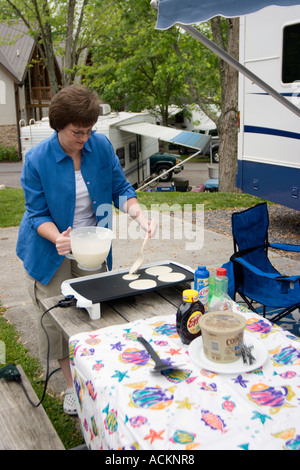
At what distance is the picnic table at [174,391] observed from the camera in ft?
4.11

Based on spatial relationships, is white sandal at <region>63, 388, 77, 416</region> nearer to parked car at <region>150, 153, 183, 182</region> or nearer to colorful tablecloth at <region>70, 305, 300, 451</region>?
colorful tablecloth at <region>70, 305, 300, 451</region>

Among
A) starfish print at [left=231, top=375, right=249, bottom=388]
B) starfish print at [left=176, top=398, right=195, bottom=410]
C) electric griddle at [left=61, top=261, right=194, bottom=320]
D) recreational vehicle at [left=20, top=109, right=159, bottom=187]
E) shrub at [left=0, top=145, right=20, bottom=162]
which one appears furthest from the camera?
shrub at [left=0, top=145, right=20, bottom=162]

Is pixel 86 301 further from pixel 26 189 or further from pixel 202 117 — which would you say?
pixel 202 117

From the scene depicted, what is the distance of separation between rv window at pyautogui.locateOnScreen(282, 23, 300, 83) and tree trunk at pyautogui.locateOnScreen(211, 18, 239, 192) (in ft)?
15.6

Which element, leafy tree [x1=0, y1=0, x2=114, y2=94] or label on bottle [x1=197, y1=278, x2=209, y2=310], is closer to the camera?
label on bottle [x1=197, y1=278, x2=209, y2=310]

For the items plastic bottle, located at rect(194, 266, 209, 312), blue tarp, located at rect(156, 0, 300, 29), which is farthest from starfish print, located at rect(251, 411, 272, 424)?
blue tarp, located at rect(156, 0, 300, 29)

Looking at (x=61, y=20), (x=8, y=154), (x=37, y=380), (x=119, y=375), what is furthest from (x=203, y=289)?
(x=8, y=154)

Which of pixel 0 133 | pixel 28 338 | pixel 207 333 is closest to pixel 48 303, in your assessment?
pixel 207 333

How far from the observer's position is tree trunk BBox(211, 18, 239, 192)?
10.2 metres

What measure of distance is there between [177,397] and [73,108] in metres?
1.43

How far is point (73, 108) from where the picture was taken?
2.21 metres

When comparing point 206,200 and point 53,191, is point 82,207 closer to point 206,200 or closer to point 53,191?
point 53,191

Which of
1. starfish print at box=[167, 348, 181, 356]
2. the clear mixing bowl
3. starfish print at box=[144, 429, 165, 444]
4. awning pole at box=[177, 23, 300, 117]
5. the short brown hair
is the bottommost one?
starfish print at box=[144, 429, 165, 444]
